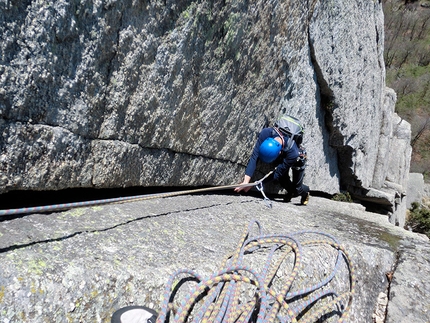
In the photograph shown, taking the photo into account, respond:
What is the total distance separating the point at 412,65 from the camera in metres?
35.5

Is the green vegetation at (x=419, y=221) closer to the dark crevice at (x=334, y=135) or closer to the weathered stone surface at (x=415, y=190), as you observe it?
the weathered stone surface at (x=415, y=190)

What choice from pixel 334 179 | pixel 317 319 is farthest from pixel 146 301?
pixel 334 179

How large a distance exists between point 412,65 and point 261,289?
4109 centimetres

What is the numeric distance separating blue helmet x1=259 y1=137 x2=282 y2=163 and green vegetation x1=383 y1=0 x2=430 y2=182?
1090 inches

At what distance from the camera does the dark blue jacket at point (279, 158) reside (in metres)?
4.53

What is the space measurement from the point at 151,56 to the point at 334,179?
21.5 ft

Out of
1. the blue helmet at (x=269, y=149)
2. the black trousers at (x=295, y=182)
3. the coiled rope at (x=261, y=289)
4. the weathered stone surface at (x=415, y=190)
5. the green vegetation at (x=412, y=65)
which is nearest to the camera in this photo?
the coiled rope at (x=261, y=289)

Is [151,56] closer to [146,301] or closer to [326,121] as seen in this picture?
[146,301]

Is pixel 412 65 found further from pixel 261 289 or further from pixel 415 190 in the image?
pixel 261 289

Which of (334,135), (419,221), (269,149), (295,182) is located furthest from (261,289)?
(419,221)

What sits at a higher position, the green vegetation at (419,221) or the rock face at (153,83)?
the rock face at (153,83)

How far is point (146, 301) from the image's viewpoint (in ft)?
5.62

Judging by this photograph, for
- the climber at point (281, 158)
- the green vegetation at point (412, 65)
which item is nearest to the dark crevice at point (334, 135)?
the climber at point (281, 158)

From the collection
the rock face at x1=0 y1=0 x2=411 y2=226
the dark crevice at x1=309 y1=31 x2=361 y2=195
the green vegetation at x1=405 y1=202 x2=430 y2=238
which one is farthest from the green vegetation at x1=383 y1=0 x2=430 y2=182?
the rock face at x1=0 y1=0 x2=411 y2=226
